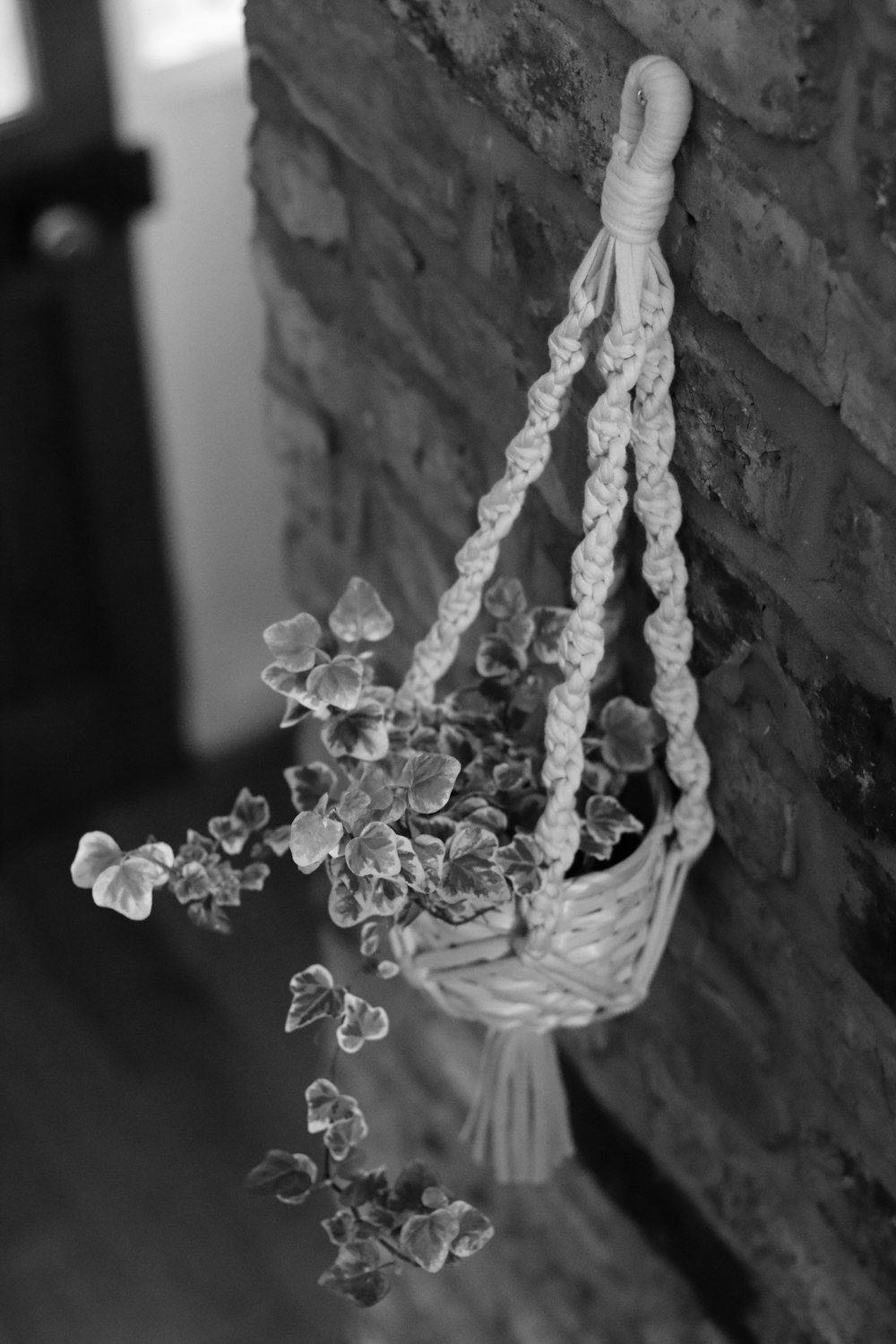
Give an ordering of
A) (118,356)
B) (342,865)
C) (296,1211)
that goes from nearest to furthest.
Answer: (342,865)
(296,1211)
(118,356)

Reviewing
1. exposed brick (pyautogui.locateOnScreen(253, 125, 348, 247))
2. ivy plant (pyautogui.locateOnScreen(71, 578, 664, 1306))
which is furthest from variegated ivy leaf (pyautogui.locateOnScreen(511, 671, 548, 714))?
exposed brick (pyautogui.locateOnScreen(253, 125, 348, 247))

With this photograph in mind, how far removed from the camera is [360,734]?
94cm

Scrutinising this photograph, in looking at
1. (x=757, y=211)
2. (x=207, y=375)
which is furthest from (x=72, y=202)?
(x=757, y=211)

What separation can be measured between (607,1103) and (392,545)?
0.51 m

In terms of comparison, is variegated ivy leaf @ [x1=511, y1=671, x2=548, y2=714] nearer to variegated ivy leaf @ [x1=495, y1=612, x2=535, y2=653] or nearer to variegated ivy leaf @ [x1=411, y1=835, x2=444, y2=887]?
variegated ivy leaf @ [x1=495, y1=612, x2=535, y2=653]

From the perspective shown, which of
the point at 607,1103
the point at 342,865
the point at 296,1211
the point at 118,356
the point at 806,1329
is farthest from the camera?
the point at 118,356

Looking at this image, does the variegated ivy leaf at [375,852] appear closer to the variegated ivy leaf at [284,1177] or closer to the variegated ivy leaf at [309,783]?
the variegated ivy leaf at [309,783]

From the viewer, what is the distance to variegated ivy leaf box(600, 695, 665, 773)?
1.00 meters

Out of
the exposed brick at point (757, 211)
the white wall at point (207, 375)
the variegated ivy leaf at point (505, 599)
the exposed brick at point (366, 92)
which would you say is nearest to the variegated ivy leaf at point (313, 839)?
the variegated ivy leaf at point (505, 599)

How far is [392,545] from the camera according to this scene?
1.42 meters

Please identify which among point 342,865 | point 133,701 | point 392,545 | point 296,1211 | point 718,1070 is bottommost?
point 296,1211

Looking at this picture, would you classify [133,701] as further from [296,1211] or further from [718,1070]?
[718,1070]

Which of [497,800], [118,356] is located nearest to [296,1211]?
[118,356]

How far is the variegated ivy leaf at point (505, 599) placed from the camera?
1034 millimetres
